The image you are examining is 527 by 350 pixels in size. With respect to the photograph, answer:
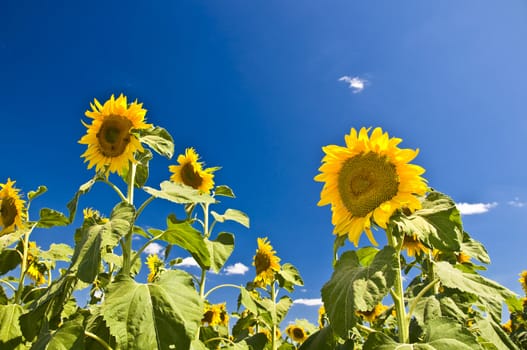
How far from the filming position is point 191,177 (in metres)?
5.12

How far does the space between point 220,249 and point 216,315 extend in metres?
4.27

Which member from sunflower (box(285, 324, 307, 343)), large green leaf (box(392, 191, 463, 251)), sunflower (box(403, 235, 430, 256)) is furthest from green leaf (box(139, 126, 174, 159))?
sunflower (box(285, 324, 307, 343))

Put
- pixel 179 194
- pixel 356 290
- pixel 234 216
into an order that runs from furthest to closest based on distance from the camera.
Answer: pixel 234 216 < pixel 179 194 < pixel 356 290

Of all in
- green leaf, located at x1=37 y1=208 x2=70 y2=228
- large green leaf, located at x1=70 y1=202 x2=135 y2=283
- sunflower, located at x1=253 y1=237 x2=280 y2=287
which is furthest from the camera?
sunflower, located at x1=253 y1=237 x2=280 y2=287

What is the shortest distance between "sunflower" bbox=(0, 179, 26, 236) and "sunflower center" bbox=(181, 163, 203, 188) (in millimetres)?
1718

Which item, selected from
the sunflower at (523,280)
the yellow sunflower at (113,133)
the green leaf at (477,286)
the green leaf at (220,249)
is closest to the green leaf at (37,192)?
the yellow sunflower at (113,133)

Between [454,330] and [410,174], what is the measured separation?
0.95 meters

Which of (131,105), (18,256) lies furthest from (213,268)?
(18,256)

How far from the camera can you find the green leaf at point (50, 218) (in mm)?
3824

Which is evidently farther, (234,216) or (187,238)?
(234,216)

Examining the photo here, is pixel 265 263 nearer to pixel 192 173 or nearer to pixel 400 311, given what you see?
pixel 192 173

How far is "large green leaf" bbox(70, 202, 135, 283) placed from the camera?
2.33 metres

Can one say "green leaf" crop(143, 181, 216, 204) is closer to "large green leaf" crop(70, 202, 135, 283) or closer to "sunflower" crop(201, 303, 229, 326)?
"large green leaf" crop(70, 202, 135, 283)

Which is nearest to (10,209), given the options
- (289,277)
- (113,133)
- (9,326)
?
(9,326)
